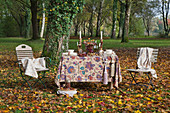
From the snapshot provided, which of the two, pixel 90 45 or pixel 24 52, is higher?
pixel 90 45

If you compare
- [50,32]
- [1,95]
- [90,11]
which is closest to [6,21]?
[90,11]

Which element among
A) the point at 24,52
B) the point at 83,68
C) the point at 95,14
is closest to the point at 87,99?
the point at 83,68

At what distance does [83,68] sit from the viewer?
557 cm

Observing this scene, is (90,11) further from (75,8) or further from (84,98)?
(84,98)

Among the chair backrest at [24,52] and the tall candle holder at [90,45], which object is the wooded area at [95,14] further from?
the tall candle holder at [90,45]

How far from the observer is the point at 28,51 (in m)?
6.79

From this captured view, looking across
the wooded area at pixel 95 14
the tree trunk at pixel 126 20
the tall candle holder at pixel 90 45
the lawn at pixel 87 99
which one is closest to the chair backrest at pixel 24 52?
the lawn at pixel 87 99

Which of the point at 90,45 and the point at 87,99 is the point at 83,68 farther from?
the point at 87,99

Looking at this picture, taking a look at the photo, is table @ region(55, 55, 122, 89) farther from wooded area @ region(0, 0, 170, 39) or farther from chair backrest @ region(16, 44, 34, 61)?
wooded area @ region(0, 0, 170, 39)

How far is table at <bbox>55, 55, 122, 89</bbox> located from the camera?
554cm

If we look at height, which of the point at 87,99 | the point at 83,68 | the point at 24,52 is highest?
the point at 24,52

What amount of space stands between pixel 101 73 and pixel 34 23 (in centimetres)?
1972

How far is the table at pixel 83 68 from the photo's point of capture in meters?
5.54

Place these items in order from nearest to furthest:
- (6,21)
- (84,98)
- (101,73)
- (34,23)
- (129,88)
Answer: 1. (84,98)
2. (101,73)
3. (129,88)
4. (34,23)
5. (6,21)
